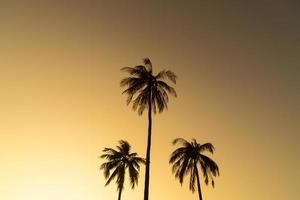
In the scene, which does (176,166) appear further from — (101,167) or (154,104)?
(154,104)

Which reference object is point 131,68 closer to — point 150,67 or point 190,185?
point 150,67

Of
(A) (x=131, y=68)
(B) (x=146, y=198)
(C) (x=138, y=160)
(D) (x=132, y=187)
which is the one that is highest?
(A) (x=131, y=68)

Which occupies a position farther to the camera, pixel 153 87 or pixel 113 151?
pixel 113 151

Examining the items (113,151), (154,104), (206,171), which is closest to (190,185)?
(206,171)

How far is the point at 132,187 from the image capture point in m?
54.8

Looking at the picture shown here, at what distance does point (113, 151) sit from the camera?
58844 mm

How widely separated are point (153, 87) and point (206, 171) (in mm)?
16850

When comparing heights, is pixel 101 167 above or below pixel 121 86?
below

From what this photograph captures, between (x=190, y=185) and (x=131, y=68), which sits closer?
(x=131, y=68)

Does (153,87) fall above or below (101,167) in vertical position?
above

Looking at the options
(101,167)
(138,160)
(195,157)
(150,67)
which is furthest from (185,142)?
(150,67)

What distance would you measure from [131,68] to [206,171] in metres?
19.0

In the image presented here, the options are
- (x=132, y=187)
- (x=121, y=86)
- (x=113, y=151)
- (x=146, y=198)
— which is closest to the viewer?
(x=146, y=198)

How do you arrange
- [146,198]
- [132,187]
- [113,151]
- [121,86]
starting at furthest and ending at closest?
[113,151]
[132,187]
[121,86]
[146,198]
